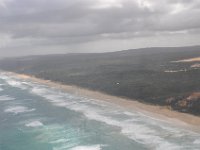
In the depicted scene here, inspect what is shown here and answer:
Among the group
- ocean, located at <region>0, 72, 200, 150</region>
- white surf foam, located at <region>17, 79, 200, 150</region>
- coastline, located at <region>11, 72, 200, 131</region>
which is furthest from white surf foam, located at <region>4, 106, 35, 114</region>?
coastline, located at <region>11, 72, 200, 131</region>

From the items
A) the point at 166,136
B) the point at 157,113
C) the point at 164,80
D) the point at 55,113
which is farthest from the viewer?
the point at 164,80

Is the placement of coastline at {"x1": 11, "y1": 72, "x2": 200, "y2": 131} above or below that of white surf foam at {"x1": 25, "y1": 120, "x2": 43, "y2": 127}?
above

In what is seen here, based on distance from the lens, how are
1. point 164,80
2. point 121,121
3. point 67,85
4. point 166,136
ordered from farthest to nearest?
point 67,85 < point 164,80 < point 121,121 < point 166,136

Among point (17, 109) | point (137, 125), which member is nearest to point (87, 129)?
Answer: point (137, 125)

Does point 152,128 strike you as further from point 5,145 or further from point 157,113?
point 5,145

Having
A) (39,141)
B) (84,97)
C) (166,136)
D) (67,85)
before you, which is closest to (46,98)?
(84,97)

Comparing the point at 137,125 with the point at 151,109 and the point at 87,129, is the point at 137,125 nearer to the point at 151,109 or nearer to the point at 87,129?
the point at 87,129

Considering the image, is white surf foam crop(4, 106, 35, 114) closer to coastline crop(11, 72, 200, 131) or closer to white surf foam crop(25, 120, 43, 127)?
white surf foam crop(25, 120, 43, 127)

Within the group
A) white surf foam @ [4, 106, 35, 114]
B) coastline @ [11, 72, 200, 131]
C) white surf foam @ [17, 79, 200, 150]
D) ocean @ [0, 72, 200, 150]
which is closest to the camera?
white surf foam @ [17, 79, 200, 150]
